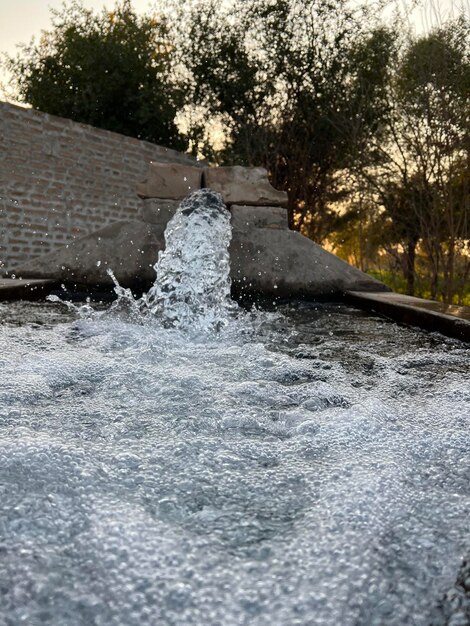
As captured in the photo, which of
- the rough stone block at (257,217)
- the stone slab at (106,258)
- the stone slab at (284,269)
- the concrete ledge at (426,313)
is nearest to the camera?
the concrete ledge at (426,313)

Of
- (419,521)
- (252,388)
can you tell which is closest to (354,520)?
(419,521)

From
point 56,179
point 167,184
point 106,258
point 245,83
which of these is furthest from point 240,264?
point 245,83

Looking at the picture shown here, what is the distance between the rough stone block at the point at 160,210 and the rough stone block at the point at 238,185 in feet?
1.19

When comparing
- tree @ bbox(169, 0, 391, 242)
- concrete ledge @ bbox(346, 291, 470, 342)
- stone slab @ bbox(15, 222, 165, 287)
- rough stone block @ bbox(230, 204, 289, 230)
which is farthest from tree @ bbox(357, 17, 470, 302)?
tree @ bbox(169, 0, 391, 242)

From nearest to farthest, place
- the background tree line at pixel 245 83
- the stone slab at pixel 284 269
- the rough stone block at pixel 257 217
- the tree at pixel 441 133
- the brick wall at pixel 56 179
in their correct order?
1. the stone slab at pixel 284 269
2. the rough stone block at pixel 257 217
3. the tree at pixel 441 133
4. the brick wall at pixel 56 179
5. the background tree line at pixel 245 83

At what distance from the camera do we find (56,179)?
28.7 ft

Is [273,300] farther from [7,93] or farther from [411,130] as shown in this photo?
[7,93]

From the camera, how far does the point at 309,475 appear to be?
1.27m

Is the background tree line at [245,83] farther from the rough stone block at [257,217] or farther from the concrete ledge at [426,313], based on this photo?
the concrete ledge at [426,313]

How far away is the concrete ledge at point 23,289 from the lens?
3.87 m

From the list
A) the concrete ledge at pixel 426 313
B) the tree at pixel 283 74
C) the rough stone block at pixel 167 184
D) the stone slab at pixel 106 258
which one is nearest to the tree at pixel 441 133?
the concrete ledge at pixel 426 313

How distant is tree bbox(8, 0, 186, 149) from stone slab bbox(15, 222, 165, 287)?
25.7ft

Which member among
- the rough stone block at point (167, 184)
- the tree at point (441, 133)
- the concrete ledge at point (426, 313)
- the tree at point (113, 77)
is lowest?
the concrete ledge at point (426, 313)

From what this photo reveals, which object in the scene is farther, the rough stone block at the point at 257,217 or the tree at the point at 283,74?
the tree at the point at 283,74
